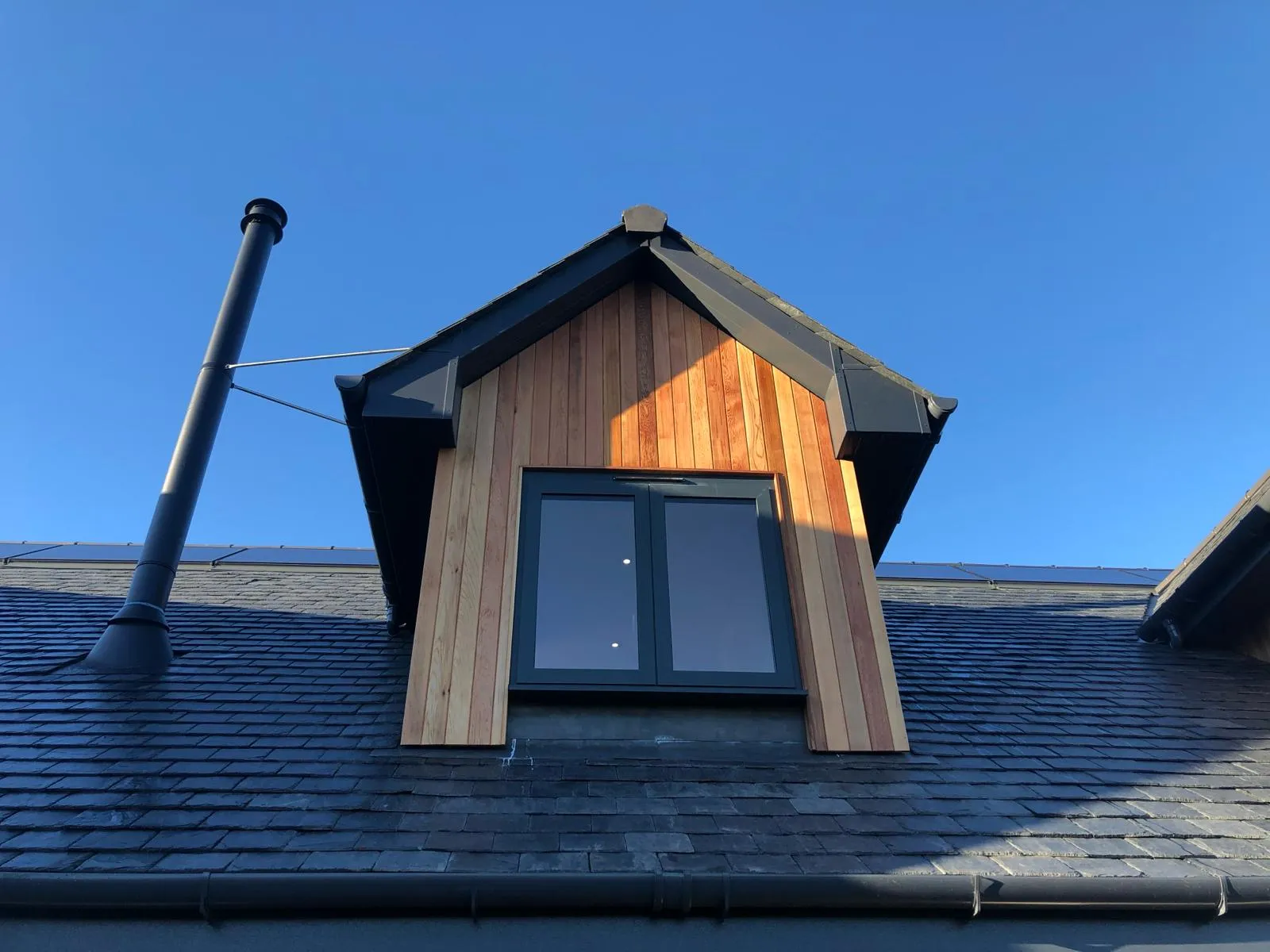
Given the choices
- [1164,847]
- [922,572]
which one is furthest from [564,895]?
[922,572]

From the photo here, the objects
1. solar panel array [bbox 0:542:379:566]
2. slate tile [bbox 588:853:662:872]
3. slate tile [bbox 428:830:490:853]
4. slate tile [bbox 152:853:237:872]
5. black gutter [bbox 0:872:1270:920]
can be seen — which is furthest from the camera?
solar panel array [bbox 0:542:379:566]

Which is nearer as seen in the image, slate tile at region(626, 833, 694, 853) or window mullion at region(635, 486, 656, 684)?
slate tile at region(626, 833, 694, 853)

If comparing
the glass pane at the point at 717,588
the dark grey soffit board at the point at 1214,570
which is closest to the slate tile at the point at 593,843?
the glass pane at the point at 717,588

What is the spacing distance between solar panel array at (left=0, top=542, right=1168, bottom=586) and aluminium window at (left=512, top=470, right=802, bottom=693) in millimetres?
5185

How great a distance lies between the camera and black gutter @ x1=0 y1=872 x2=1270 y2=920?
3562 mm

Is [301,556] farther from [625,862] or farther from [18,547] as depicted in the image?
[625,862]

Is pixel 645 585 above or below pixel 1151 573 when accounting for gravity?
below

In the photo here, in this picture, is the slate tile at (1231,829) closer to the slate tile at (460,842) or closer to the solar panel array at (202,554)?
the slate tile at (460,842)

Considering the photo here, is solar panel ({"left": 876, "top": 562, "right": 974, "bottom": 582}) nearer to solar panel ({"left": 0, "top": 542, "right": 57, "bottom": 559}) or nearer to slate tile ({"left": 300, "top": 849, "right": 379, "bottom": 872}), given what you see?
slate tile ({"left": 300, "top": 849, "right": 379, "bottom": 872})

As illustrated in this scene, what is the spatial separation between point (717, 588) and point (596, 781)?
1.40 m

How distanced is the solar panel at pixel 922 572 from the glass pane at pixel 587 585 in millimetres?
5588

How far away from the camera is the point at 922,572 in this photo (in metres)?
11.2

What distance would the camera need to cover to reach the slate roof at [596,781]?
3.93m

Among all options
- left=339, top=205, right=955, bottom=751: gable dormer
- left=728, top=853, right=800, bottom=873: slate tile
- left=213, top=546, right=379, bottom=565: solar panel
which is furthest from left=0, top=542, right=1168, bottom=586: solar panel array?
left=728, top=853, right=800, bottom=873: slate tile
